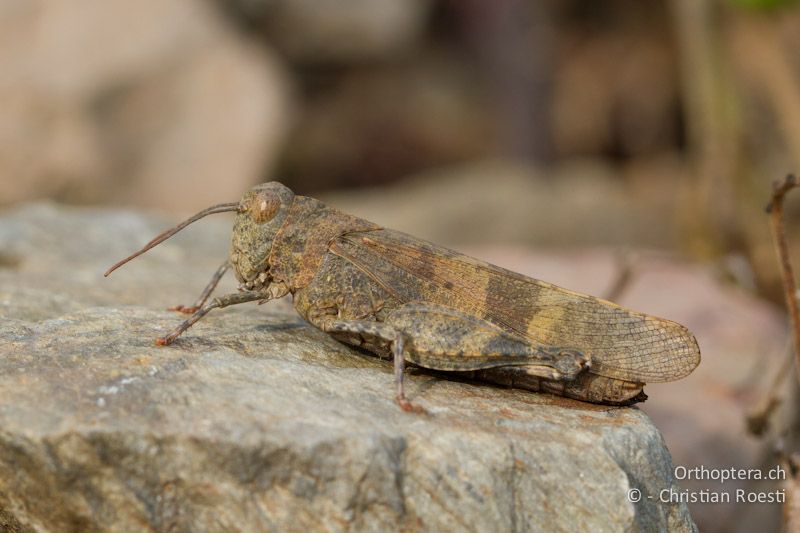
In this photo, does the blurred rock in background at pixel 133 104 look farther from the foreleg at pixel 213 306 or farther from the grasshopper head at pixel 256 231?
the foreleg at pixel 213 306

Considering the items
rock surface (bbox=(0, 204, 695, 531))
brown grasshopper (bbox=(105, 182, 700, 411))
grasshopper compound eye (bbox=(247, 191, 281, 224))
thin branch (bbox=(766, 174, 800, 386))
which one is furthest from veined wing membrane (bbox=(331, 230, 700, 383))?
thin branch (bbox=(766, 174, 800, 386))

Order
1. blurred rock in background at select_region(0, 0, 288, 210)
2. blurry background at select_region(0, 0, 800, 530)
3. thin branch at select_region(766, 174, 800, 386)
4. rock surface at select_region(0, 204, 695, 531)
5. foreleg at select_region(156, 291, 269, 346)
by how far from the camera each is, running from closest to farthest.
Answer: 1. rock surface at select_region(0, 204, 695, 531)
2. foreleg at select_region(156, 291, 269, 346)
3. thin branch at select_region(766, 174, 800, 386)
4. blurry background at select_region(0, 0, 800, 530)
5. blurred rock in background at select_region(0, 0, 288, 210)

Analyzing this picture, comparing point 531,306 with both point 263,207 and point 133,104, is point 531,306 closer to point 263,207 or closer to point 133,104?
point 263,207

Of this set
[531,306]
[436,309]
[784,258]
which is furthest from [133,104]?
[784,258]

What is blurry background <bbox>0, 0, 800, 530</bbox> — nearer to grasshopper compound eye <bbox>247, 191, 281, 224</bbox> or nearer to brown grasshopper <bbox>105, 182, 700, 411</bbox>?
brown grasshopper <bbox>105, 182, 700, 411</bbox>

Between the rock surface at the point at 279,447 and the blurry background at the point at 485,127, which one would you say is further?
the blurry background at the point at 485,127

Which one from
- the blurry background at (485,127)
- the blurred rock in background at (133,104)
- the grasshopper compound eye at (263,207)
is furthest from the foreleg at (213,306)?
the blurred rock in background at (133,104)
